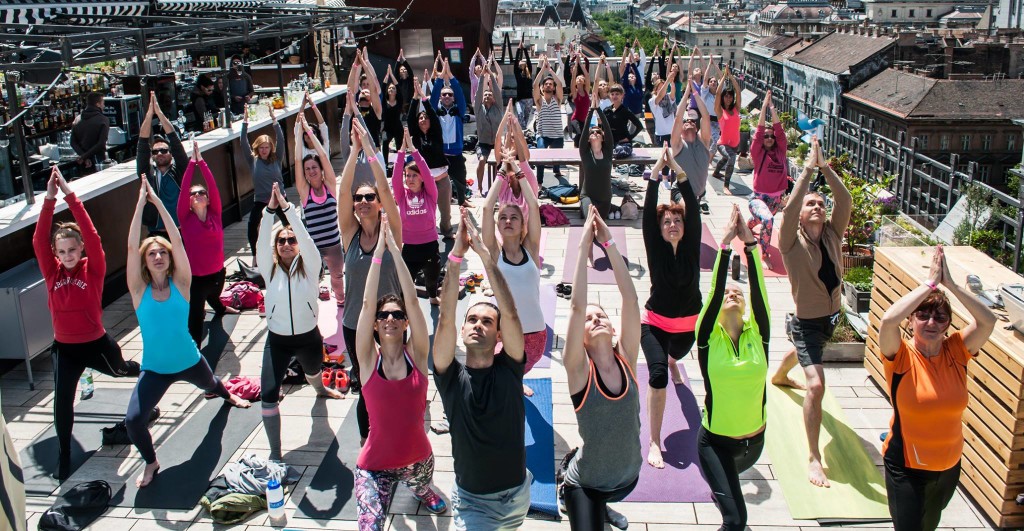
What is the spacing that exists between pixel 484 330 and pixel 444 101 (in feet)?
27.7

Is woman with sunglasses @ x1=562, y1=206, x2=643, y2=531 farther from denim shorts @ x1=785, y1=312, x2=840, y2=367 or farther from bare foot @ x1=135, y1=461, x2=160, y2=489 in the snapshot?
bare foot @ x1=135, y1=461, x2=160, y2=489

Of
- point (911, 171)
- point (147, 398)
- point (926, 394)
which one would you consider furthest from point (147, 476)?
point (911, 171)

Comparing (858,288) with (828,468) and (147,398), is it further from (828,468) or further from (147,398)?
(147,398)

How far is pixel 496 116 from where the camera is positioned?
1361 cm

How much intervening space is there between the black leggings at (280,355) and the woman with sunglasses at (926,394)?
3845 millimetres

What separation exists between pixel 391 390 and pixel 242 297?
515 cm

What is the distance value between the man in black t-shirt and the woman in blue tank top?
2.42 m

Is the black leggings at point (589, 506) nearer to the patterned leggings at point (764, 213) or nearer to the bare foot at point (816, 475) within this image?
the bare foot at point (816, 475)

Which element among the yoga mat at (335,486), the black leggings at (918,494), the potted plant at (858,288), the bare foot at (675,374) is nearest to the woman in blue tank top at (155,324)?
the yoga mat at (335,486)

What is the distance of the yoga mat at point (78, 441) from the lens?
6367 millimetres

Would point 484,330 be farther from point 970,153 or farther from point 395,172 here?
point 970,153

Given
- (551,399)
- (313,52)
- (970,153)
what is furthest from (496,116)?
(970,153)

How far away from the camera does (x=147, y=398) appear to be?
6055mm

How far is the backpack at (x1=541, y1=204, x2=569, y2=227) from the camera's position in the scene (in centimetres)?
1242
